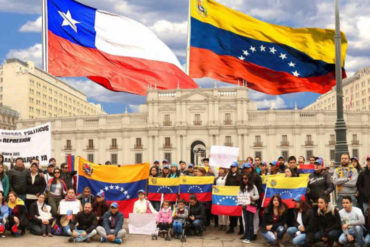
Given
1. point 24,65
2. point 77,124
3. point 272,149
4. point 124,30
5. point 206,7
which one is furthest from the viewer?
point 24,65

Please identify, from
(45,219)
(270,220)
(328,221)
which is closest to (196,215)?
(270,220)

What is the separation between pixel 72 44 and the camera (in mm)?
10000

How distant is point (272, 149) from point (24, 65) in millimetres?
52688

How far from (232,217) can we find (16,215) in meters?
5.40

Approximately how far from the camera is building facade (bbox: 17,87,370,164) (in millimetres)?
53688

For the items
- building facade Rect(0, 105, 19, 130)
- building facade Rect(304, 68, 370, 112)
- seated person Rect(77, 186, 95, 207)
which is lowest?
seated person Rect(77, 186, 95, 207)

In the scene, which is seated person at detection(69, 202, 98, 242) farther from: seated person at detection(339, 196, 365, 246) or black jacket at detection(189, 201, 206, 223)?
seated person at detection(339, 196, 365, 246)

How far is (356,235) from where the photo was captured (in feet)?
25.3

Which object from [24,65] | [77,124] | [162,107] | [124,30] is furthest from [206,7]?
[24,65]

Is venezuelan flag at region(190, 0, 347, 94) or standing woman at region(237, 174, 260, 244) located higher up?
venezuelan flag at region(190, 0, 347, 94)

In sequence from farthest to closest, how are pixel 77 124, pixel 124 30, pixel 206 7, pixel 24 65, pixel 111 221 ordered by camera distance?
1. pixel 24 65
2. pixel 77 124
3. pixel 206 7
4. pixel 124 30
5. pixel 111 221

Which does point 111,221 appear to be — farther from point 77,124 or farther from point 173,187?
point 77,124

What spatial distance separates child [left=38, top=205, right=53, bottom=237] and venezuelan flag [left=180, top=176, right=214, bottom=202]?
3466 millimetres

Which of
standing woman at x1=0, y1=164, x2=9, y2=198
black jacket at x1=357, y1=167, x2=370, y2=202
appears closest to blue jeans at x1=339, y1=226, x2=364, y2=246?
black jacket at x1=357, y1=167, x2=370, y2=202
